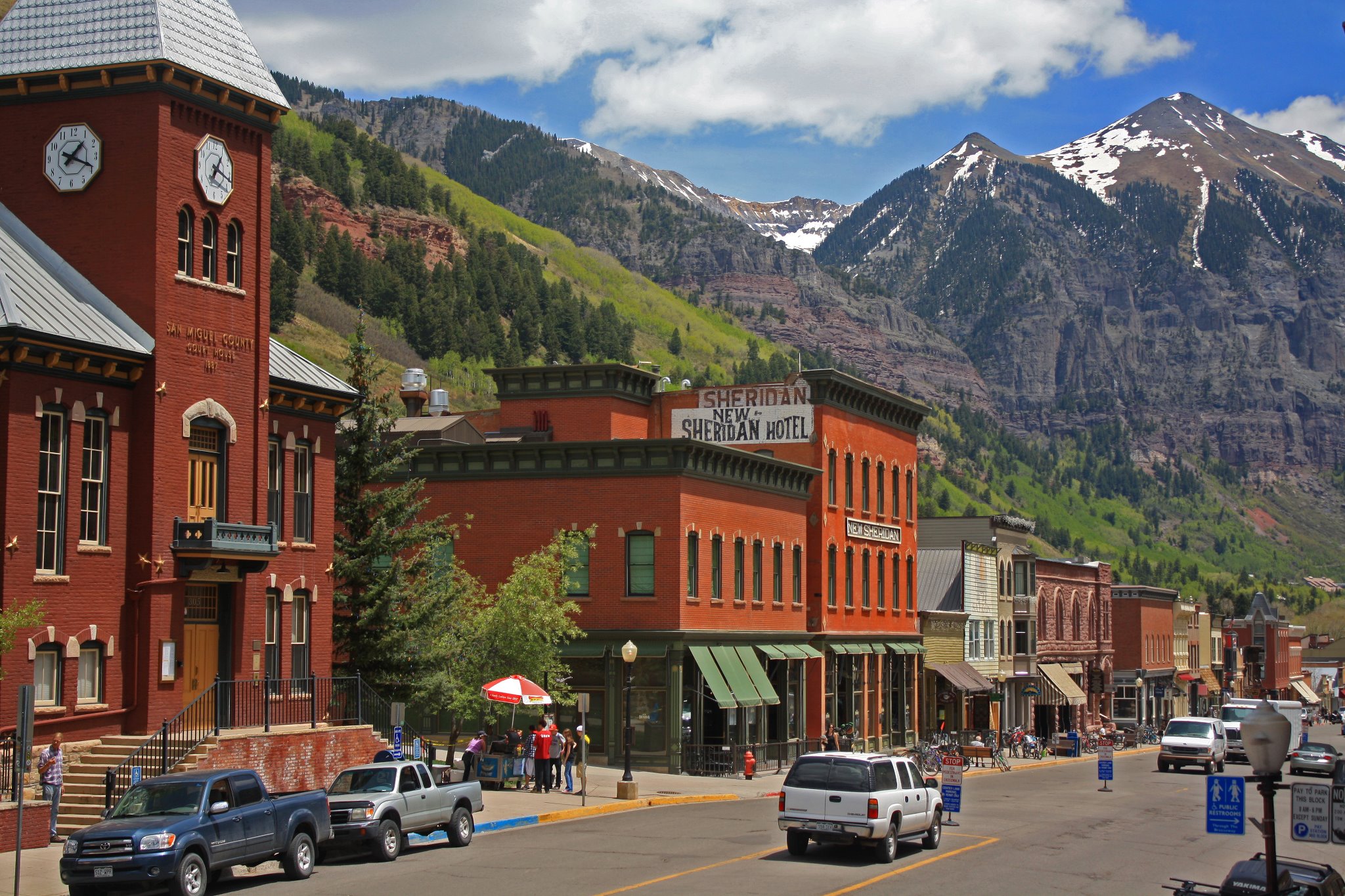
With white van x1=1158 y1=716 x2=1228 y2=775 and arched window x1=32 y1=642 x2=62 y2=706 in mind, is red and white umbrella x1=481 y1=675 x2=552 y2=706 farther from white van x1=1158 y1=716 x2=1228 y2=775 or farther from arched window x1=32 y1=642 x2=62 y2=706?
white van x1=1158 y1=716 x2=1228 y2=775

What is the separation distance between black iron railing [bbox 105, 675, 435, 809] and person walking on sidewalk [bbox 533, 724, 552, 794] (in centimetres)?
261

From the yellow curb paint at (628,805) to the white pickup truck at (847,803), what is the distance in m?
7.51

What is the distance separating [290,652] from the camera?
35.3 metres

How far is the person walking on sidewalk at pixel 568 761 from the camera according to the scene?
37625 millimetres

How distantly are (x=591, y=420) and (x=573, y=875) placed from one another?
3416 centimetres

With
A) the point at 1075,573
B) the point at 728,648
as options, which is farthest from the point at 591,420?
the point at 1075,573

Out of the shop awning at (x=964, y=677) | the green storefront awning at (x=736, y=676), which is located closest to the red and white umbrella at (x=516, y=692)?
the green storefront awning at (x=736, y=676)

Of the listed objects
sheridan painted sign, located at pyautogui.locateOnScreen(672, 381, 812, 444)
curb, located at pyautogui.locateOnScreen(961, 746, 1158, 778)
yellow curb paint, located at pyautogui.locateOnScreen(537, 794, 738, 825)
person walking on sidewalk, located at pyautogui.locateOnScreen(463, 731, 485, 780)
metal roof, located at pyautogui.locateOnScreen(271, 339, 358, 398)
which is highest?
sheridan painted sign, located at pyautogui.locateOnScreen(672, 381, 812, 444)

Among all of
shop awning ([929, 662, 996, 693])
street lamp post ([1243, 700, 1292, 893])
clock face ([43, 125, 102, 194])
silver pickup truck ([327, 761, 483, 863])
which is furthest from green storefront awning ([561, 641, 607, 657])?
street lamp post ([1243, 700, 1292, 893])

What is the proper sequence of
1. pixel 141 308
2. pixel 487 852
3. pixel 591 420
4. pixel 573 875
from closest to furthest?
pixel 573 875 → pixel 487 852 → pixel 141 308 → pixel 591 420

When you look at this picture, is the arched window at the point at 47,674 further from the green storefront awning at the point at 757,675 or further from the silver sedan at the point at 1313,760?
the silver sedan at the point at 1313,760

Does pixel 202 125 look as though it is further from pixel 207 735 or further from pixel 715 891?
pixel 715 891

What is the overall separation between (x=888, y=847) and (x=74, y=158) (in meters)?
21.2

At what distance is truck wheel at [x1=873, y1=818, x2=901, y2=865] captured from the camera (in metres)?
25.6
